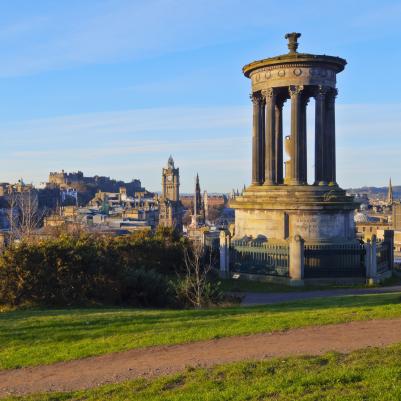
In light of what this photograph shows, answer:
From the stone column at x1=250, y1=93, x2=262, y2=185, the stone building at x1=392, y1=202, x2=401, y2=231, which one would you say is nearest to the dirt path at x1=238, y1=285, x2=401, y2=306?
the stone column at x1=250, y1=93, x2=262, y2=185

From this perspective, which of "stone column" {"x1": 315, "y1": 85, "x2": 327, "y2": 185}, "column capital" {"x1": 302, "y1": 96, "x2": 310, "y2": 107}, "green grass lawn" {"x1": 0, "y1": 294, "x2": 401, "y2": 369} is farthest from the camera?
"column capital" {"x1": 302, "y1": 96, "x2": 310, "y2": 107}

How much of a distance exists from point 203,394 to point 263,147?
2040 centimetres

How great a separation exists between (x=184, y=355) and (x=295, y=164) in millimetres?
16419

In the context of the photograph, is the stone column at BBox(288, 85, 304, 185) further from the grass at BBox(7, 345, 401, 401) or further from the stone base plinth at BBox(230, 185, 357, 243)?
the grass at BBox(7, 345, 401, 401)

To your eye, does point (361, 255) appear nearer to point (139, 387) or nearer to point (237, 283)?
point (237, 283)

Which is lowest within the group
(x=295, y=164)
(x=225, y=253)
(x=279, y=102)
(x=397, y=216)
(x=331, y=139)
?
(x=225, y=253)

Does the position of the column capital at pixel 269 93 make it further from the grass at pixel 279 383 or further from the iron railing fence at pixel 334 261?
the grass at pixel 279 383

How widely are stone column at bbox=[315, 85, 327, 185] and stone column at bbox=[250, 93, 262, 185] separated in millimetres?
2807

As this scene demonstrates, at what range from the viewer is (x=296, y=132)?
24344 millimetres

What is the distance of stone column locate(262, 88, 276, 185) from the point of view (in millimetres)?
24906

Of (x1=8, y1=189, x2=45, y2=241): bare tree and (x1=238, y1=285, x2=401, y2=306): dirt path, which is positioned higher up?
(x1=8, y1=189, x2=45, y2=241): bare tree

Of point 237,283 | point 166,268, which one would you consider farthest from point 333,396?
point 166,268

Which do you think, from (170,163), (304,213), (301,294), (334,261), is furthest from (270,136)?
(170,163)

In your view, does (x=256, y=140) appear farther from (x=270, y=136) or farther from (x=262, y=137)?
(x=270, y=136)
